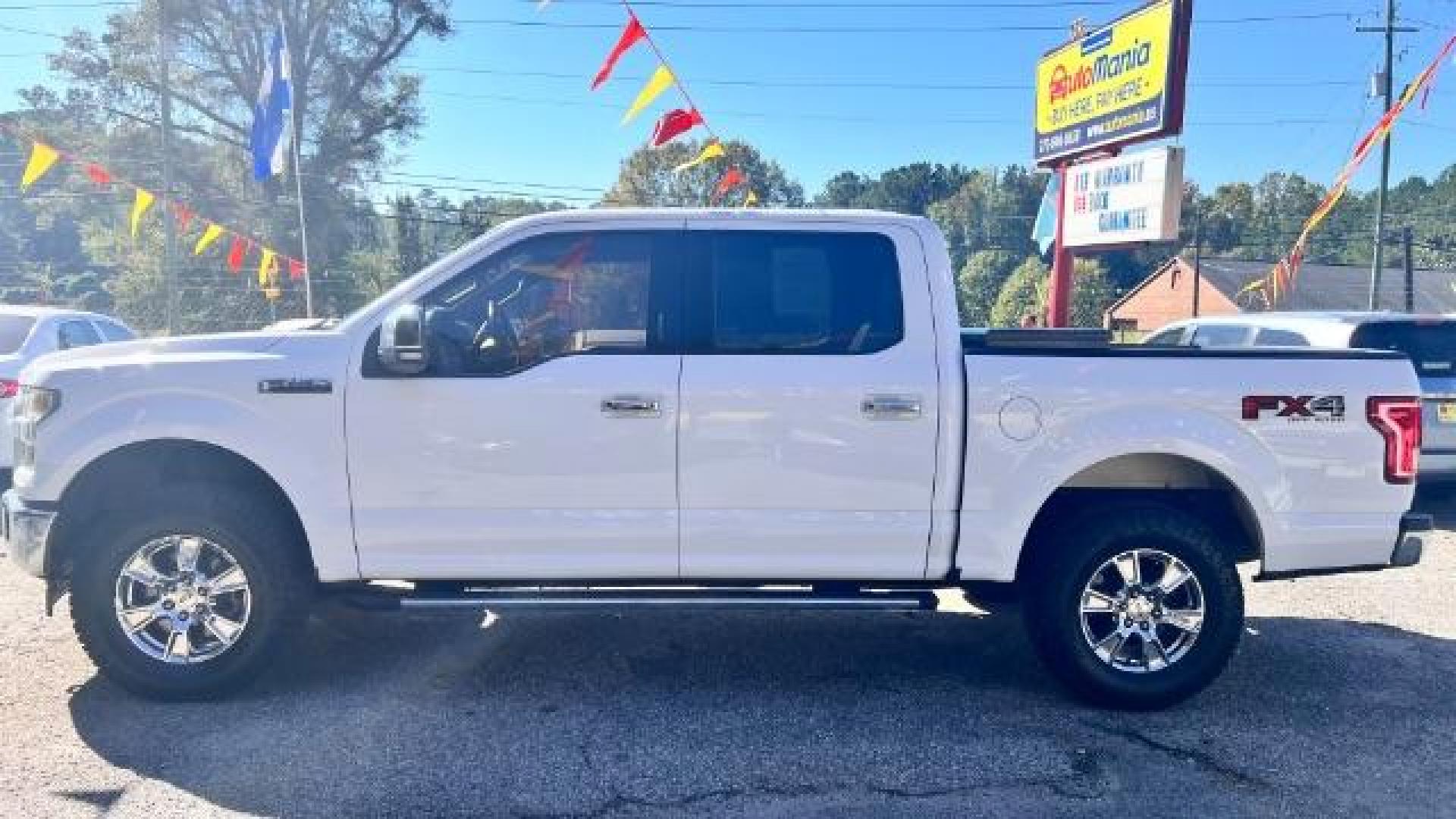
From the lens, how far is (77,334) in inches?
361

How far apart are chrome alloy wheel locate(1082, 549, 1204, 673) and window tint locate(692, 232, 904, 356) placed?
55.9 inches

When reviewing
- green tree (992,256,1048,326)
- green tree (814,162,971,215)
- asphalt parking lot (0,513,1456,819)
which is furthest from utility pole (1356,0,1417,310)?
green tree (814,162,971,215)

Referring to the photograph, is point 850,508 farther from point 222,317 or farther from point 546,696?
point 222,317

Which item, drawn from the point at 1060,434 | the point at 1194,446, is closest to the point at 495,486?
the point at 1060,434

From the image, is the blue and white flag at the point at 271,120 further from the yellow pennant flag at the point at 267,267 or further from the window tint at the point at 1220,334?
the window tint at the point at 1220,334

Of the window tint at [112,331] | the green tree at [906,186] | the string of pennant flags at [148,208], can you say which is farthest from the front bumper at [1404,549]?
the green tree at [906,186]

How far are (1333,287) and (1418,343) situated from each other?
1879 inches

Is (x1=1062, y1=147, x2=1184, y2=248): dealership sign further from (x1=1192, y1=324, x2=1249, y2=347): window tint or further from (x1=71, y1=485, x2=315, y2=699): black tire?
(x1=71, y1=485, x2=315, y2=699): black tire

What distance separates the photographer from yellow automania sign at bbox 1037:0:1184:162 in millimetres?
11125

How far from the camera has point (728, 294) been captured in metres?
4.10

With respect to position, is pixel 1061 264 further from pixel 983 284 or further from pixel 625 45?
pixel 983 284

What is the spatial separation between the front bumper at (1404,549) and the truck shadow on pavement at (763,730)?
0.61m

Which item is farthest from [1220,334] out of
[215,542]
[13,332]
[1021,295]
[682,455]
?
[1021,295]

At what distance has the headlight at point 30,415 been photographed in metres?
3.99
